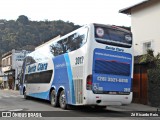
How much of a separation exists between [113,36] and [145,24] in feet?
30.6

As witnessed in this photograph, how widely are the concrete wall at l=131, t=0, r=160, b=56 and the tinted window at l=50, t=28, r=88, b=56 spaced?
7686 millimetres

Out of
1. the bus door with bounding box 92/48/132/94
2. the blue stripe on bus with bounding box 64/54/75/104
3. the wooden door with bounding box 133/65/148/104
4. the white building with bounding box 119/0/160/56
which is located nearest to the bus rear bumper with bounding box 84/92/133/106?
the bus door with bounding box 92/48/132/94

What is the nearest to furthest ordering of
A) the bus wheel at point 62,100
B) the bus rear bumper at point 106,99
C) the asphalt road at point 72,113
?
the asphalt road at point 72,113
the bus rear bumper at point 106,99
the bus wheel at point 62,100

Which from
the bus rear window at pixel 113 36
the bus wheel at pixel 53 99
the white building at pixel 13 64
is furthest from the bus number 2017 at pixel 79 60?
the white building at pixel 13 64

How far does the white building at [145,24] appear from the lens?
23.4 m

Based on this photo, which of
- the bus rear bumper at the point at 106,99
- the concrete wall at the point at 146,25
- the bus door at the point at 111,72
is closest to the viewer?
the bus rear bumper at the point at 106,99

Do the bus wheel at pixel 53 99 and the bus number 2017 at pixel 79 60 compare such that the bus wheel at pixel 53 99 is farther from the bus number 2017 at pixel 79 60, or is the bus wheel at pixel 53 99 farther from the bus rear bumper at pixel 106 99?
the bus rear bumper at pixel 106 99

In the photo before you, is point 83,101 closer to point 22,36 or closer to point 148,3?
point 148,3

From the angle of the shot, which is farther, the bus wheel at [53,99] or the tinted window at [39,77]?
the tinted window at [39,77]

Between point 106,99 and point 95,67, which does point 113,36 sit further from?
point 106,99

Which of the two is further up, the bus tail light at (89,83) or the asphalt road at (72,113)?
the bus tail light at (89,83)

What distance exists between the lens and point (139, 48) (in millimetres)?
25125

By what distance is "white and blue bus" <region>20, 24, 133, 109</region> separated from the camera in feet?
49.6

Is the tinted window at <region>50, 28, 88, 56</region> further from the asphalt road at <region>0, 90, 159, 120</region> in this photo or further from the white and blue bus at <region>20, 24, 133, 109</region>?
the asphalt road at <region>0, 90, 159, 120</region>
